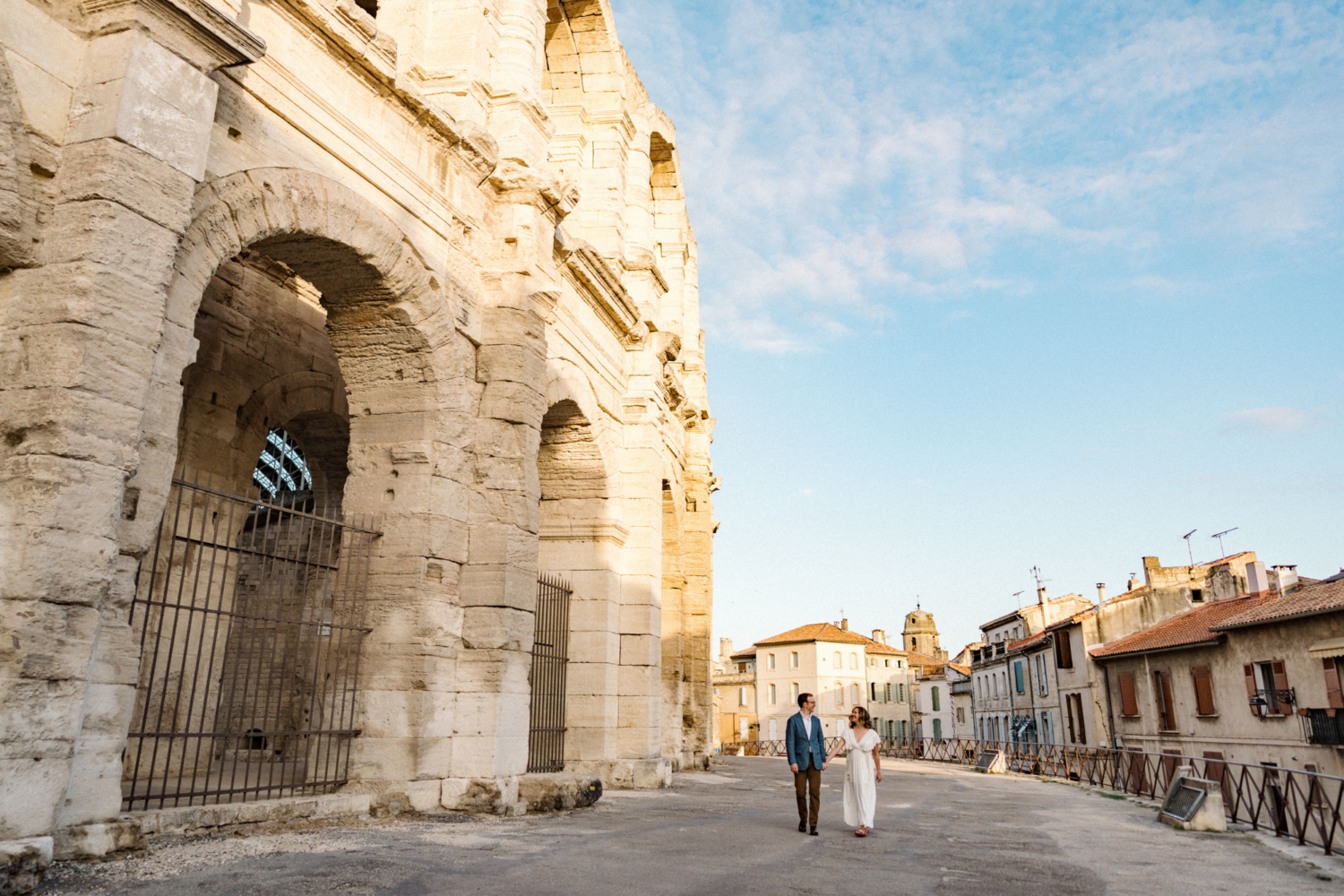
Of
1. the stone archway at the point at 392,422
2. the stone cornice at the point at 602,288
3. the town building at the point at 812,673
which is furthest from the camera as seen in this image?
the town building at the point at 812,673

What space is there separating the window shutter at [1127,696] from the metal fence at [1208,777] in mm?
1369

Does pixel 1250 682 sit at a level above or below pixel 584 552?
below

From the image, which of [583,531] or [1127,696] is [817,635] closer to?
[1127,696]

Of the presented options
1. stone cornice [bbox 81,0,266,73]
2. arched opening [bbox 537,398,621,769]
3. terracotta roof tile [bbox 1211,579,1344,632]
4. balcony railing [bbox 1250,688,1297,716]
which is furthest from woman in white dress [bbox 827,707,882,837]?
balcony railing [bbox 1250,688,1297,716]

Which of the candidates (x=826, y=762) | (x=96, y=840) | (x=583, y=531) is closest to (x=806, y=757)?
(x=826, y=762)

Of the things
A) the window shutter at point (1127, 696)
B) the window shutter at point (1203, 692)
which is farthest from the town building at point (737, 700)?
the window shutter at point (1203, 692)

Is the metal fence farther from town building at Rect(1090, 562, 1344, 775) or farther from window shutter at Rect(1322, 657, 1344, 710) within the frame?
window shutter at Rect(1322, 657, 1344, 710)

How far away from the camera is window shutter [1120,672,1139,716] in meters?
23.3

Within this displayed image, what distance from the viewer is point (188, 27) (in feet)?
16.6

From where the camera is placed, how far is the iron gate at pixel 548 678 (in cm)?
1007

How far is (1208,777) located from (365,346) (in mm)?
19277

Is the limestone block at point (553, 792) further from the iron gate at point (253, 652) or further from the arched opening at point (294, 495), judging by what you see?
the iron gate at point (253, 652)

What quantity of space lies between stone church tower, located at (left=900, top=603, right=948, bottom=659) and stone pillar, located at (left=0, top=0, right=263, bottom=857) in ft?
204

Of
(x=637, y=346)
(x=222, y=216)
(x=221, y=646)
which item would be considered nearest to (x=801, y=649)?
(x=637, y=346)
